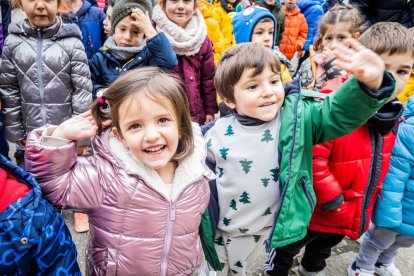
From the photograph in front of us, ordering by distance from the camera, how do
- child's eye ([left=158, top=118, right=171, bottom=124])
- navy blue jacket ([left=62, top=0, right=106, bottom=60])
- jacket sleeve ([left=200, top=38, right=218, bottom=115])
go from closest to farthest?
child's eye ([left=158, top=118, right=171, bottom=124]) → jacket sleeve ([left=200, top=38, right=218, bottom=115]) → navy blue jacket ([left=62, top=0, right=106, bottom=60])

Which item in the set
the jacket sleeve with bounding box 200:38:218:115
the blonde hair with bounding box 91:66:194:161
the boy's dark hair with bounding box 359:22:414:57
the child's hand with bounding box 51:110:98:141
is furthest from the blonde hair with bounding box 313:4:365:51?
the child's hand with bounding box 51:110:98:141

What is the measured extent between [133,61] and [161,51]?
0.25m

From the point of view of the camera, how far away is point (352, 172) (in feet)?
6.10

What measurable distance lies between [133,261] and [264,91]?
0.93 metres

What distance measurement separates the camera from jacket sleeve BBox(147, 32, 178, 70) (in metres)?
2.36

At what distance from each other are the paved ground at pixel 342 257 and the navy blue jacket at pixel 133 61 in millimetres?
1132

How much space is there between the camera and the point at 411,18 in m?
3.88

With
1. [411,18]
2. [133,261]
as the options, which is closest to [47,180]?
[133,261]

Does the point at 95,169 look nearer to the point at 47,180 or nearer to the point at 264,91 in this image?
the point at 47,180

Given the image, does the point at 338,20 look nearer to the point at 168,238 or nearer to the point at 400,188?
the point at 400,188

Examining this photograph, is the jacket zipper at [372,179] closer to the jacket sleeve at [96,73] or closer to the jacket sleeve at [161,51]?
the jacket sleeve at [161,51]

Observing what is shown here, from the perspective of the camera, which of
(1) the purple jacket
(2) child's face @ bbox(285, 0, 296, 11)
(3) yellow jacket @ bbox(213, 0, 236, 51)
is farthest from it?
(2) child's face @ bbox(285, 0, 296, 11)

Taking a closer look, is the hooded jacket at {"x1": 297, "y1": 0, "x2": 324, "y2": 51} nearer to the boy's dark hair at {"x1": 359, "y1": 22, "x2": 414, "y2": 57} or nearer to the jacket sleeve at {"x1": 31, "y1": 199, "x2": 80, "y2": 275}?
the boy's dark hair at {"x1": 359, "y1": 22, "x2": 414, "y2": 57}

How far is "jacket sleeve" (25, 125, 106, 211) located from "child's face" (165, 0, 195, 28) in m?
1.81
